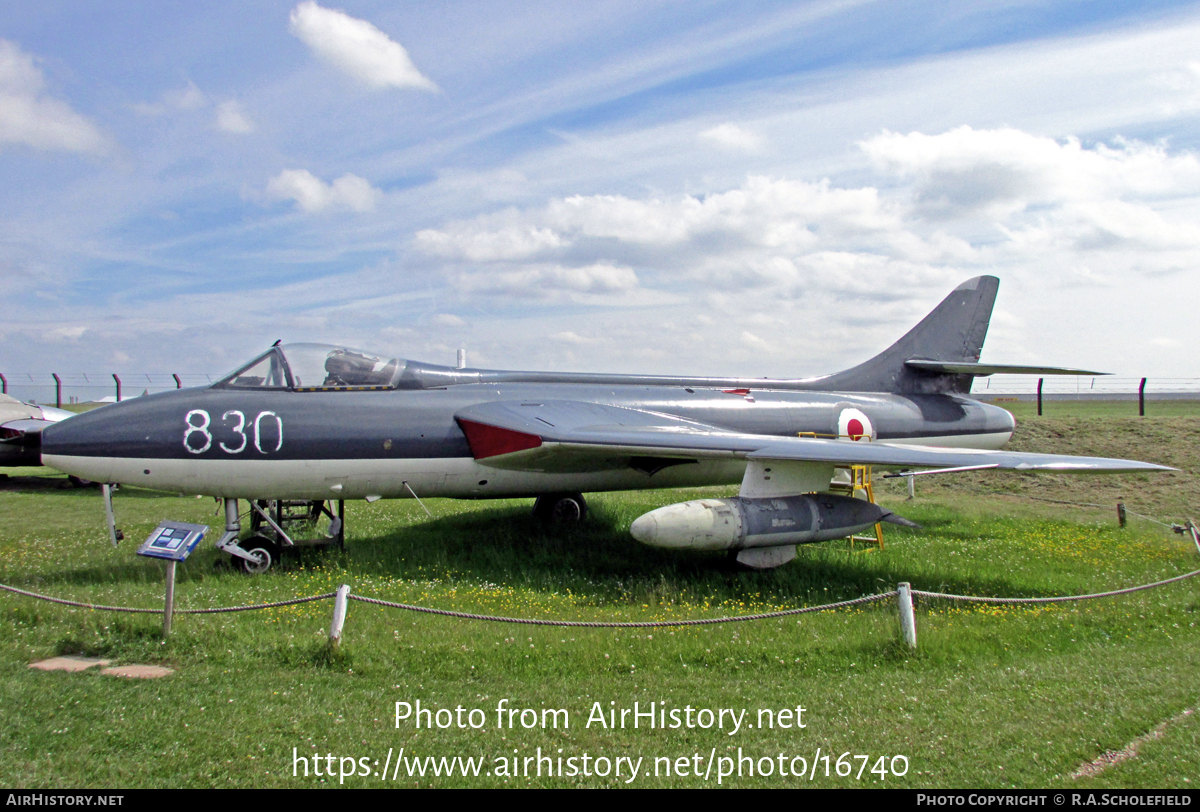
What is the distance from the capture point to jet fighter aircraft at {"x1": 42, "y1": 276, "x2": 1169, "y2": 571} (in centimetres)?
780

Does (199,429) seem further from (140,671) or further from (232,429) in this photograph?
(140,671)

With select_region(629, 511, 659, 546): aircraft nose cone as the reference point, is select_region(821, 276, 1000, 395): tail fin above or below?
above

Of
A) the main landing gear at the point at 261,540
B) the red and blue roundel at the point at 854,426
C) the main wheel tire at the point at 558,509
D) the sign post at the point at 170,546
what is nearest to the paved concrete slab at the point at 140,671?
the sign post at the point at 170,546

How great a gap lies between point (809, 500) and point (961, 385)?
23.1 ft

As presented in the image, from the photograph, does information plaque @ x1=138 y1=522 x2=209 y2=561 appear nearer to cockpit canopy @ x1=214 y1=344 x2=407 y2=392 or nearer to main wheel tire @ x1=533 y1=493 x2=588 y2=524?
cockpit canopy @ x1=214 y1=344 x2=407 y2=392

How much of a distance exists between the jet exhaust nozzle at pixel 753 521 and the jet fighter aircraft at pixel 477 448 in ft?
0.06

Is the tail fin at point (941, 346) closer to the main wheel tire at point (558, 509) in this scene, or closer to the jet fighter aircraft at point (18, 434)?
the main wheel tire at point (558, 509)

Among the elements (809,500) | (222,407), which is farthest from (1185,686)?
(222,407)

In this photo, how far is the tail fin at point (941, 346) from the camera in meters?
13.1

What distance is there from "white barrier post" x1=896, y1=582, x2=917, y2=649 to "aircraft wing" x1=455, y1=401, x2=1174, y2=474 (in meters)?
2.19

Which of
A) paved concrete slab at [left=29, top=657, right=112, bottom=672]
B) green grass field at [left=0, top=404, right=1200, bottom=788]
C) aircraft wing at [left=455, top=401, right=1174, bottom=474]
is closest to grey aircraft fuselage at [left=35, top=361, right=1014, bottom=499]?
aircraft wing at [left=455, top=401, right=1174, bottom=474]

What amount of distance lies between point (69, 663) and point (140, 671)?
0.66m

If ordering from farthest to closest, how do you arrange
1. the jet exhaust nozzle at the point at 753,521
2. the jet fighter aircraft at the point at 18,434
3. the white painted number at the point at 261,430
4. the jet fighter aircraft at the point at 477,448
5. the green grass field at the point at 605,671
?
the jet fighter aircraft at the point at 18,434
the white painted number at the point at 261,430
the jet fighter aircraft at the point at 477,448
the jet exhaust nozzle at the point at 753,521
the green grass field at the point at 605,671
